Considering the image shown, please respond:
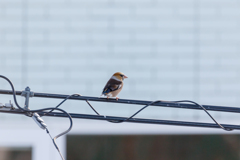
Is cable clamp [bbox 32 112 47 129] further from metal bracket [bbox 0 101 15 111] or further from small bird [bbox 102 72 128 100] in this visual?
small bird [bbox 102 72 128 100]

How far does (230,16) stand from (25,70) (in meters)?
3.09

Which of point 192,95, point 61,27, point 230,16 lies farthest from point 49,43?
point 230,16

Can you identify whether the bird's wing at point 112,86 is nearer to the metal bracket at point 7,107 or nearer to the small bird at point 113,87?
the small bird at point 113,87

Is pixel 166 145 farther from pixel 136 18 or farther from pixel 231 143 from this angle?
pixel 136 18

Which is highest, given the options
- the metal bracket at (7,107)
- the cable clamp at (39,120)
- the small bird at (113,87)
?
the small bird at (113,87)

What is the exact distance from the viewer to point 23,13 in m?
6.35

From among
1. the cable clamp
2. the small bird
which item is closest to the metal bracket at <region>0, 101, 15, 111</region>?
the cable clamp

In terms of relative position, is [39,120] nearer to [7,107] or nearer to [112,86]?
[7,107]

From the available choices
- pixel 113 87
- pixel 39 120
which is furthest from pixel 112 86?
pixel 39 120

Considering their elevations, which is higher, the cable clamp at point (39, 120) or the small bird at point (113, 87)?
the small bird at point (113, 87)

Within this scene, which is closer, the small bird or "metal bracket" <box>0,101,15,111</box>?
"metal bracket" <box>0,101,15,111</box>

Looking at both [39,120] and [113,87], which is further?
[113,87]

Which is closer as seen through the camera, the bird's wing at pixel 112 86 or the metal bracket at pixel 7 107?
the metal bracket at pixel 7 107

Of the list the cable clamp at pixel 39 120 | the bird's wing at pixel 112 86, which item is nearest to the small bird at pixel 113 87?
the bird's wing at pixel 112 86
